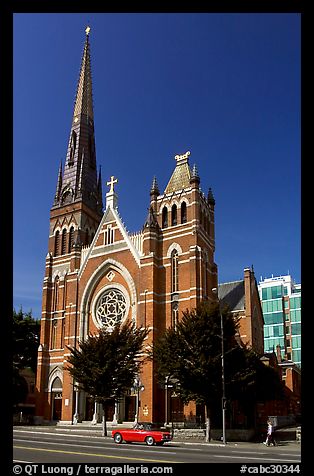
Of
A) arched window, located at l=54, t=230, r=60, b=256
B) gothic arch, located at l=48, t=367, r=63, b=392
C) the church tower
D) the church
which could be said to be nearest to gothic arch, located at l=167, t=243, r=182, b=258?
the church

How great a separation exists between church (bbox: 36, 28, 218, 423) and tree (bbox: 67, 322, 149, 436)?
15.9ft

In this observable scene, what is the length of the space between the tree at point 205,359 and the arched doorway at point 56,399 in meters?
18.7

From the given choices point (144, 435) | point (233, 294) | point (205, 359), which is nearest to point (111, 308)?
point (233, 294)

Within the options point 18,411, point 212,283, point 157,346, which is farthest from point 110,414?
point 18,411

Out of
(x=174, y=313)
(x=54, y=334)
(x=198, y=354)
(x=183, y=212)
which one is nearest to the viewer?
(x=198, y=354)

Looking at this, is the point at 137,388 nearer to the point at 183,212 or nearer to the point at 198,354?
the point at 198,354

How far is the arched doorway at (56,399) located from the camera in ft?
166

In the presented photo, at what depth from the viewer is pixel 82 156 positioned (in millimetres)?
62750

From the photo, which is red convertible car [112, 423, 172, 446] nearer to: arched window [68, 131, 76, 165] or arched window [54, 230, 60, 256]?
arched window [54, 230, 60, 256]

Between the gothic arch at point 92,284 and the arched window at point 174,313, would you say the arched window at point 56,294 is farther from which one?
the arched window at point 174,313

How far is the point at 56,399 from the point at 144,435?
90.3 feet

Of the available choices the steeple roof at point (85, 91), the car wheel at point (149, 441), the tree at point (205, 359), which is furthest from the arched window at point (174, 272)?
the steeple roof at point (85, 91)

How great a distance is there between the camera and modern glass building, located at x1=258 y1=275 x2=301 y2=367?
9788cm

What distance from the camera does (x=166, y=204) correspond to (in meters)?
49.4
